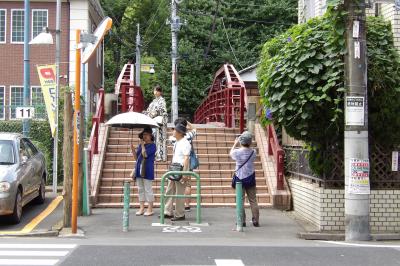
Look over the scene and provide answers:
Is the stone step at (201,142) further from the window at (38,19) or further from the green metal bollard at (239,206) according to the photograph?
the window at (38,19)

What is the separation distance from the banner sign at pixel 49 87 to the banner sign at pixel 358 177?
8.76 meters

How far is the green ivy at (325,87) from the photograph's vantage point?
9.51 meters

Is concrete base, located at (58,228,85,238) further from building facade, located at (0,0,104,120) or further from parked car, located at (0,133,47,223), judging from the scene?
building facade, located at (0,0,104,120)

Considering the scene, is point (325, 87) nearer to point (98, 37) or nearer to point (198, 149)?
point (98, 37)

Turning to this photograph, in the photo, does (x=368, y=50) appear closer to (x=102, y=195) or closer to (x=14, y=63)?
(x=102, y=195)

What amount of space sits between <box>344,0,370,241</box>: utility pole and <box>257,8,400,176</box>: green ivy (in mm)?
230

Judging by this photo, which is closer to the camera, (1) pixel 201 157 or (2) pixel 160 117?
(2) pixel 160 117

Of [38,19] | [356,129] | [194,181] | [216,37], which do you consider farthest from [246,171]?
[216,37]

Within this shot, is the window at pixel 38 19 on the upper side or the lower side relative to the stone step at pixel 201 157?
upper

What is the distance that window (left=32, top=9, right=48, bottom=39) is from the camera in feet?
78.1

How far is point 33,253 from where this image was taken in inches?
305

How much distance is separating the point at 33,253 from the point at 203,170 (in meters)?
6.53

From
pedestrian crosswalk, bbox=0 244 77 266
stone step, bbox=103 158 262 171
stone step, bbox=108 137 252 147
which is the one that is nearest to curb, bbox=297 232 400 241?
pedestrian crosswalk, bbox=0 244 77 266

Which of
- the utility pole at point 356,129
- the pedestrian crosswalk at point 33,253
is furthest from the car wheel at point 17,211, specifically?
the utility pole at point 356,129
